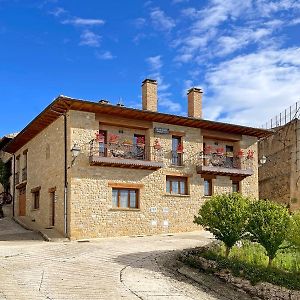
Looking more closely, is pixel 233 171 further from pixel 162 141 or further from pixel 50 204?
pixel 50 204

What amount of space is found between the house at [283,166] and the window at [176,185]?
9496 millimetres

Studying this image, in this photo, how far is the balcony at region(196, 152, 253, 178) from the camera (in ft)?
85.7

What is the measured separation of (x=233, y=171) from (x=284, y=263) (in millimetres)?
10757

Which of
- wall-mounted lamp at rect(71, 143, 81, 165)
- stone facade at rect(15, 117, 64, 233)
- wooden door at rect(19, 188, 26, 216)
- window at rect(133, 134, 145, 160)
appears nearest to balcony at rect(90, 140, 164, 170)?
window at rect(133, 134, 145, 160)

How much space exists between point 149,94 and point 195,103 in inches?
125

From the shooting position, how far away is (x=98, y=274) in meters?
13.8

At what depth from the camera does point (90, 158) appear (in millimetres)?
22312

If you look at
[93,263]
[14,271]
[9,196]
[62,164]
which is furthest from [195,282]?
[9,196]

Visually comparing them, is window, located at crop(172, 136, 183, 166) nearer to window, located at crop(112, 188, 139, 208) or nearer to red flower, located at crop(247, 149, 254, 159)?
window, located at crop(112, 188, 139, 208)

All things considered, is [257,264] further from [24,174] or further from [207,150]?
[24,174]

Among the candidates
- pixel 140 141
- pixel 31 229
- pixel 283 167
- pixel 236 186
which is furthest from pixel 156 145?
pixel 283 167

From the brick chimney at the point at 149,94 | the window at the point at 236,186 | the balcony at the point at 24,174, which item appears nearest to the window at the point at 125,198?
the brick chimney at the point at 149,94

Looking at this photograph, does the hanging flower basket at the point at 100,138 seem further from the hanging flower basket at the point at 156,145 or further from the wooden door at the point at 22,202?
the wooden door at the point at 22,202

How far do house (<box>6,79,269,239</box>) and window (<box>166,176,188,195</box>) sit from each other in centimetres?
5
